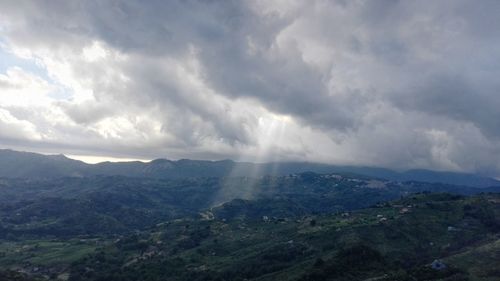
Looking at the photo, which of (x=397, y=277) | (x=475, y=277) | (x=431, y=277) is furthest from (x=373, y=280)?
(x=475, y=277)

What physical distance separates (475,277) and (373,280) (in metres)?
51.7

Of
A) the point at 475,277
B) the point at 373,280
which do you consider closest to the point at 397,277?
the point at 373,280

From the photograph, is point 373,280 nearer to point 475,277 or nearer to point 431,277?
point 431,277

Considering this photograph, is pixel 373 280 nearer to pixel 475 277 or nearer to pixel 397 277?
pixel 397 277

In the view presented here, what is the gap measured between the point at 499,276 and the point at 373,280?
60.4 meters

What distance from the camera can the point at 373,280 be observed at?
199 m

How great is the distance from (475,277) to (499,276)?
1058 centimetres

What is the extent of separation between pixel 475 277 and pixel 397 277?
43.2 metres

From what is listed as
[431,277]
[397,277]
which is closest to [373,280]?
[397,277]

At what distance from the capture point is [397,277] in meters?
192

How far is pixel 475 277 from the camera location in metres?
200

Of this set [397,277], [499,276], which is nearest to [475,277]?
[499,276]

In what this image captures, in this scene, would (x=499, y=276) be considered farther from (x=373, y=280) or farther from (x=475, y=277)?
(x=373, y=280)

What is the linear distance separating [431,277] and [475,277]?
22372 mm
